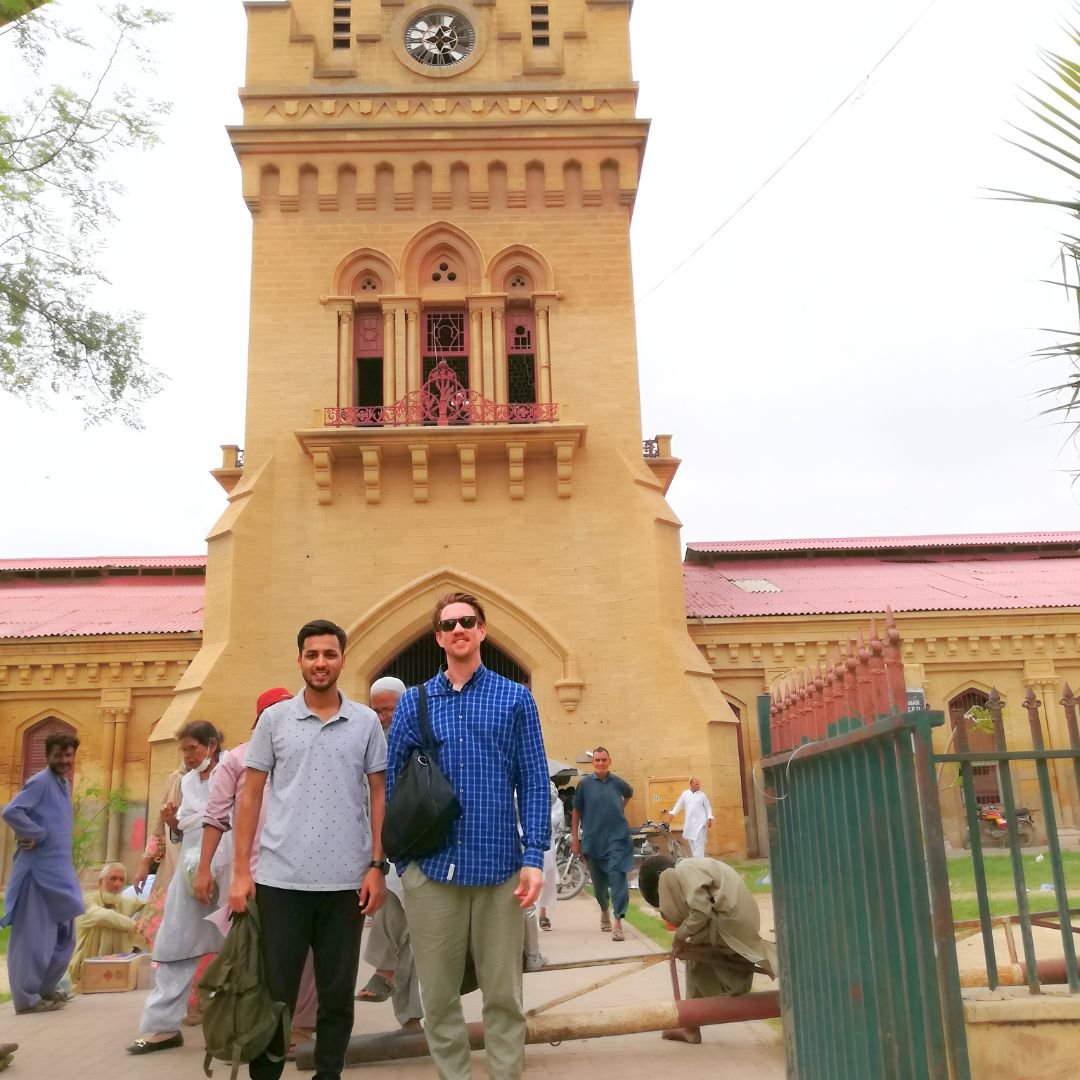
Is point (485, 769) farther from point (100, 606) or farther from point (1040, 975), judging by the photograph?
point (100, 606)

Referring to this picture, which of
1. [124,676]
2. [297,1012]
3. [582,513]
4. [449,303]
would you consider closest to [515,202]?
[449,303]

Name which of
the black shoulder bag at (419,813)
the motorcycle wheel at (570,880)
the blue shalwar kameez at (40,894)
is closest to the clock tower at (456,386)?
the motorcycle wheel at (570,880)

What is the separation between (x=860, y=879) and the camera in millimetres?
3281

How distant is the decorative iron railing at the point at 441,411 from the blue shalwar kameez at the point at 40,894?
10342 mm

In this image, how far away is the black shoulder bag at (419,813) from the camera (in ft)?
13.2

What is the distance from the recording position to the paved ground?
5.02 meters

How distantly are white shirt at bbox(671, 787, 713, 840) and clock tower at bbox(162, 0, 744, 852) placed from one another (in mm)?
1201

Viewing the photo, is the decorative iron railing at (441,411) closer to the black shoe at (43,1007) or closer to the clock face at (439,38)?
the clock face at (439,38)

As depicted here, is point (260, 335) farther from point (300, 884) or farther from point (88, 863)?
point (300, 884)

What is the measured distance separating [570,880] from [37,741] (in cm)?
1151

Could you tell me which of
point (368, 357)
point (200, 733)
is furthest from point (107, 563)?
point (200, 733)

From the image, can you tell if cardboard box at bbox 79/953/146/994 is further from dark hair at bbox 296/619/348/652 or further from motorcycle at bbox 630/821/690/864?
motorcycle at bbox 630/821/690/864

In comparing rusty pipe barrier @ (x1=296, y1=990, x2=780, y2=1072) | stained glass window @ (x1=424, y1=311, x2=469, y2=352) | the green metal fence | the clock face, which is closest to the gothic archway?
stained glass window @ (x1=424, y1=311, x2=469, y2=352)

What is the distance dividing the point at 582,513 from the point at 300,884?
521 inches
